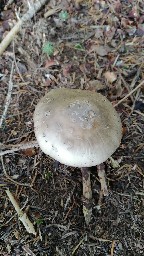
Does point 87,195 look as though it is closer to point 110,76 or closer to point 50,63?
point 110,76

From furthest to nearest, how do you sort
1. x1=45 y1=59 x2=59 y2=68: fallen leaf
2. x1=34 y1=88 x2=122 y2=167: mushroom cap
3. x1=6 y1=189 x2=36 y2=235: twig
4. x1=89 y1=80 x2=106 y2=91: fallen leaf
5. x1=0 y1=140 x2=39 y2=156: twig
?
x1=45 y1=59 x2=59 y2=68: fallen leaf → x1=89 y1=80 x2=106 y2=91: fallen leaf → x1=0 y1=140 x2=39 y2=156: twig → x1=6 y1=189 x2=36 y2=235: twig → x1=34 y1=88 x2=122 y2=167: mushroom cap

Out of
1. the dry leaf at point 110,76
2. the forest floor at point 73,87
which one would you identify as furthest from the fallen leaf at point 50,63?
the dry leaf at point 110,76

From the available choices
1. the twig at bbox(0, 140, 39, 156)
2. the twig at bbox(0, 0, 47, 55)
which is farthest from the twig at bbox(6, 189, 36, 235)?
the twig at bbox(0, 0, 47, 55)

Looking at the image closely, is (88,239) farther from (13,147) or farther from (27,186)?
(13,147)

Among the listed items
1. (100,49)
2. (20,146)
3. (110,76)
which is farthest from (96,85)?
(20,146)

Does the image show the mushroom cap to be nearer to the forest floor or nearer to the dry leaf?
the forest floor

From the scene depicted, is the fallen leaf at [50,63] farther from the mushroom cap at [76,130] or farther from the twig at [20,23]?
the mushroom cap at [76,130]
